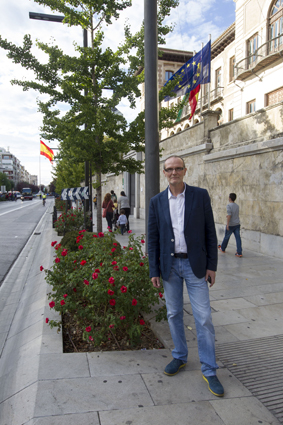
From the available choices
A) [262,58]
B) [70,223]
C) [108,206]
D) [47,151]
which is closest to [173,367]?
[70,223]

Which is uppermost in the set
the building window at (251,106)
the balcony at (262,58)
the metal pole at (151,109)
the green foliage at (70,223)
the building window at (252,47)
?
the building window at (252,47)

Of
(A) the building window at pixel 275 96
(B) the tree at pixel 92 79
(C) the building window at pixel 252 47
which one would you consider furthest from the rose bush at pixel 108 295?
(C) the building window at pixel 252 47

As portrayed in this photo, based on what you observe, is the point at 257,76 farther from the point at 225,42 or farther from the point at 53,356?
the point at 53,356

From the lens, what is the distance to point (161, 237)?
9.65 feet

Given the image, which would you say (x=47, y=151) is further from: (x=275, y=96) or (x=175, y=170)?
(x=175, y=170)

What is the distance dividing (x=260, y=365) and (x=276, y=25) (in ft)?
66.5

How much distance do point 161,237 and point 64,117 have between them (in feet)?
26.1

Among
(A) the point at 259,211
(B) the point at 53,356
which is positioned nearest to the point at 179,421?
(B) the point at 53,356

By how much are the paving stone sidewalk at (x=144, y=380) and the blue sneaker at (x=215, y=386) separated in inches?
2.1

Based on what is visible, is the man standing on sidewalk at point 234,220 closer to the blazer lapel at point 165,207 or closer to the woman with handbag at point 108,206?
the woman with handbag at point 108,206

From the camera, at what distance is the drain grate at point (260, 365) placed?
2.61 metres

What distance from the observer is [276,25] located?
1811 cm

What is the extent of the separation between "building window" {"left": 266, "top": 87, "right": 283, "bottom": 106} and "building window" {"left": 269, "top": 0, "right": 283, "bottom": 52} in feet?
7.49

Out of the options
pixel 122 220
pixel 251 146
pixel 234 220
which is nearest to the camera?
pixel 234 220
